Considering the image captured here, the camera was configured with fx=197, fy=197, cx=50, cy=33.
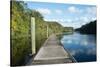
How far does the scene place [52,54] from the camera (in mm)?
2336

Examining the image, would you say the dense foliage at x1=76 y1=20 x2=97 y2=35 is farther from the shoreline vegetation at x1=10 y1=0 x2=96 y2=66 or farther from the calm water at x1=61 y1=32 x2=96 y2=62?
the shoreline vegetation at x1=10 y1=0 x2=96 y2=66

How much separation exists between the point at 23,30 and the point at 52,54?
0.45 meters

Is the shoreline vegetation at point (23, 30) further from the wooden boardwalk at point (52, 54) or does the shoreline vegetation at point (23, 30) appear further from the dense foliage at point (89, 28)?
the dense foliage at point (89, 28)

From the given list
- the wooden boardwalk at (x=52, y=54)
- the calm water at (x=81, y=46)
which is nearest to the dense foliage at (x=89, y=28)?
the calm water at (x=81, y=46)

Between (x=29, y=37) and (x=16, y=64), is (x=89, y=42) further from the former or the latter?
(x=16, y=64)

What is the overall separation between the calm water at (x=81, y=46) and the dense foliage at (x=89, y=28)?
5 centimetres

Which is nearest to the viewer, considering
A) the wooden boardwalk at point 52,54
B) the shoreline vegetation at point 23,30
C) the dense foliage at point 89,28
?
the shoreline vegetation at point 23,30

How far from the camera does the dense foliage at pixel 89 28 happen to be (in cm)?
242

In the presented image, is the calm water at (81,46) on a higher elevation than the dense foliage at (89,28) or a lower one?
lower

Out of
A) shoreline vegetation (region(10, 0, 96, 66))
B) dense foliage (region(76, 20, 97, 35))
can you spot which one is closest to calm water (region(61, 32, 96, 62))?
dense foliage (region(76, 20, 97, 35))

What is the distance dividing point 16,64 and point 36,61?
0.24 metres

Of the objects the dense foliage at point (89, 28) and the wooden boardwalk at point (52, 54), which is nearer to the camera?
the wooden boardwalk at point (52, 54)

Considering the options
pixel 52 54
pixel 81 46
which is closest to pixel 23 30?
pixel 52 54

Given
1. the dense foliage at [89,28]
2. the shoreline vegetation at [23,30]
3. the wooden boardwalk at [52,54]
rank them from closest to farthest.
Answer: the shoreline vegetation at [23,30], the wooden boardwalk at [52,54], the dense foliage at [89,28]
